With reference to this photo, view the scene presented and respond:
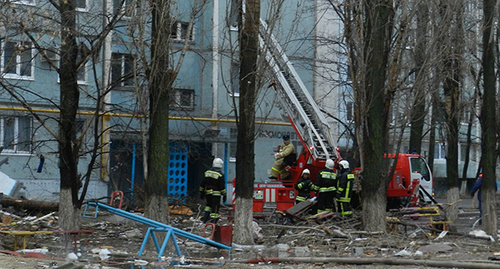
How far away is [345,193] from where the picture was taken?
1747cm

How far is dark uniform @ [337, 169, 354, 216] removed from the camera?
17391mm

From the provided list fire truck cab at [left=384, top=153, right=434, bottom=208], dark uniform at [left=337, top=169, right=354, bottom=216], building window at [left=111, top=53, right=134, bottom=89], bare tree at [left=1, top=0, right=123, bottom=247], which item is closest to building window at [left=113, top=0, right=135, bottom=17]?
bare tree at [left=1, top=0, right=123, bottom=247]

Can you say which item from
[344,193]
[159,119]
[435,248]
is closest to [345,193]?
[344,193]

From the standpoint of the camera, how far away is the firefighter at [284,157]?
21.6 meters

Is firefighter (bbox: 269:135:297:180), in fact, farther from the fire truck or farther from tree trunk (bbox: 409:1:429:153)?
tree trunk (bbox: 409:1:429:153)

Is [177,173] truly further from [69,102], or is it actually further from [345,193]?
[69,102]

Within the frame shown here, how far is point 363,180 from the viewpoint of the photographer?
15.9 meters

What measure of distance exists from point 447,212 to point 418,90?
11.8ft

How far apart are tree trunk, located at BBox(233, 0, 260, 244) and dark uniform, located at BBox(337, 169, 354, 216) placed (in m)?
3.68

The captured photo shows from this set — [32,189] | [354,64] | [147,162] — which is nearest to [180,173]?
[32,189]

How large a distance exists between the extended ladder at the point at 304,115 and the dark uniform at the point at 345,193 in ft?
10.7

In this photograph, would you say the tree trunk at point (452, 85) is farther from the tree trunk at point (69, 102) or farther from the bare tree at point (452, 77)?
the tree trunk at point (69, 102)

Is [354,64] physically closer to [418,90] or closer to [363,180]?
[418,90]

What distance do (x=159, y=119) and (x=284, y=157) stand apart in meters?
8.78
